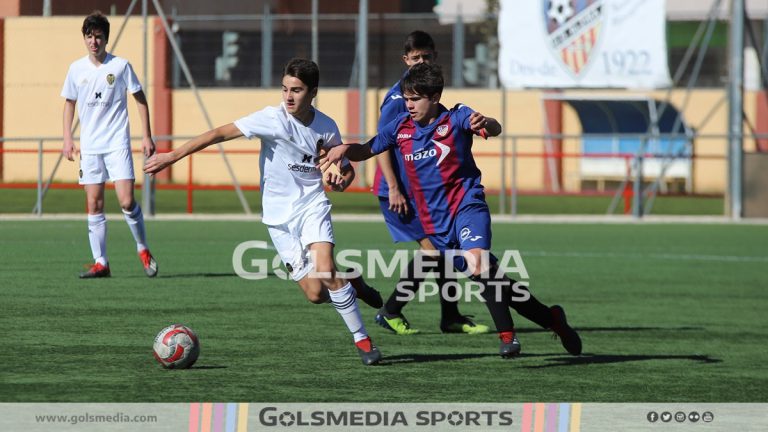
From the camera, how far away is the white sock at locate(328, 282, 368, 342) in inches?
319

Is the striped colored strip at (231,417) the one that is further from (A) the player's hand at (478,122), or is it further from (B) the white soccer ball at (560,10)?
(B) the white soccer ball at (560,10)

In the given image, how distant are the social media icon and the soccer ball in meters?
2.50

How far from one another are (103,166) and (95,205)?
0.34m

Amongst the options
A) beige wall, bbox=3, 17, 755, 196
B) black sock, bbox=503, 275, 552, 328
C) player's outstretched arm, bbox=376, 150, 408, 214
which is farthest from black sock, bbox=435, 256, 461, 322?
beige wall, bbox=3, 17, 755, 196

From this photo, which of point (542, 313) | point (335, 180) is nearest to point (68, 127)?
point (335, 180)

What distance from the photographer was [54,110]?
29625mm

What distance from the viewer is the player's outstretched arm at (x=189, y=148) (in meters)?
7.64

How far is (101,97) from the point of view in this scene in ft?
40.7

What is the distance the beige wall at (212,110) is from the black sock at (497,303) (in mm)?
17507

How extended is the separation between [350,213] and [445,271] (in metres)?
14.9

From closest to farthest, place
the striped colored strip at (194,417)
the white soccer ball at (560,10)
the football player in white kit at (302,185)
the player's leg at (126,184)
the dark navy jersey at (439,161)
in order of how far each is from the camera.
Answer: the striped colored strip at (194,417) → the football player in white kit at (302,185) → the dark navy jersey at (439,161) → the player's leg at (126,184) → the white soccer ball at (560,10)

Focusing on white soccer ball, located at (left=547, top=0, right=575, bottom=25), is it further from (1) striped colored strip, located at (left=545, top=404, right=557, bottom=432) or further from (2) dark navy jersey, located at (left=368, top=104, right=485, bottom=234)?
(1) striped colored strip, located at (left=545, top=404, right=557, bottom=432)

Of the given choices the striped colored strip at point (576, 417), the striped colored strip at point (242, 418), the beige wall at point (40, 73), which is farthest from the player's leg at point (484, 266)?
the beige wall at point (40, 73)

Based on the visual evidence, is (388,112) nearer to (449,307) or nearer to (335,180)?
(449,307)
